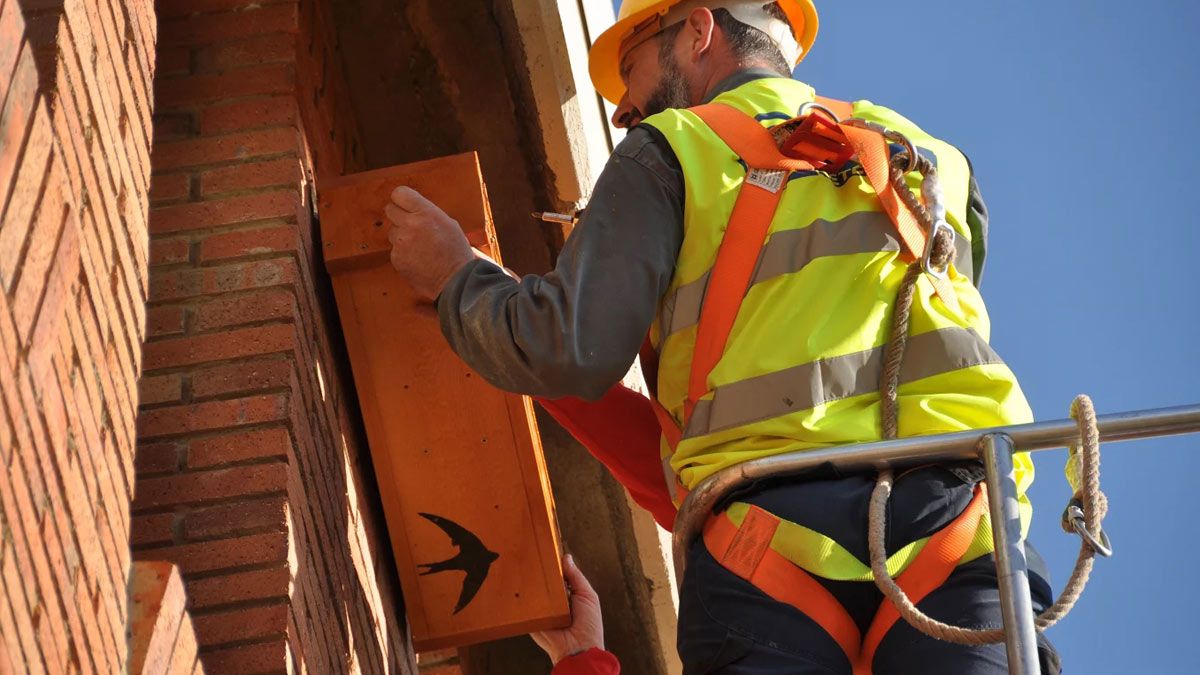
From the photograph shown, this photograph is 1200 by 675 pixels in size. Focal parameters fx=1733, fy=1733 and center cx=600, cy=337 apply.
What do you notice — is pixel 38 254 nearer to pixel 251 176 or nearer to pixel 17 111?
pixel 17 111

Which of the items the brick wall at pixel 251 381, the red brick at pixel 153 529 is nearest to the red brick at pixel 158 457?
the brick wall at pixel 251 381

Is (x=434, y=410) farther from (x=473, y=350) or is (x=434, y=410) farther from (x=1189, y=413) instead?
(x=1189, y=413)

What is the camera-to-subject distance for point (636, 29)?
495cm

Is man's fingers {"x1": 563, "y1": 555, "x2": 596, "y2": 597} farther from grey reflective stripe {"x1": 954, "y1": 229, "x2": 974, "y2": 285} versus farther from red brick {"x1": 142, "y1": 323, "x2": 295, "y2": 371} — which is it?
grey reflective stripe {"x1": 954, "y1": 229, "x2": 974, "y2": 285}

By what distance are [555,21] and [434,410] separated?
4.83 ft

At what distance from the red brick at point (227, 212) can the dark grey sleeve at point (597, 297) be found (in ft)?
2.72

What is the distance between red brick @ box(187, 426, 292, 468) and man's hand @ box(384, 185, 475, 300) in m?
0.55

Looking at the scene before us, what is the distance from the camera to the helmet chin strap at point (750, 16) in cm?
476

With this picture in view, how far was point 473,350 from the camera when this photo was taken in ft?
13.3

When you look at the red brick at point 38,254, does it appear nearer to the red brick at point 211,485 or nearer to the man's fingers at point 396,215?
the red brick at point 211,485

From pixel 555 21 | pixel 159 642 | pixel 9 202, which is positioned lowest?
pixel 159 642

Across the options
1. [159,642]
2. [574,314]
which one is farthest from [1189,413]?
[159,642]

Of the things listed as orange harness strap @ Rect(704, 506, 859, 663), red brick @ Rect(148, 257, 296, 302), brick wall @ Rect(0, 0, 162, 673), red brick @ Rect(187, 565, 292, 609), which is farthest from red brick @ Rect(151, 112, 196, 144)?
orange harness strap @ Rect(704, 506, 859, 663)

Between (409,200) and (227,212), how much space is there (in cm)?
49
